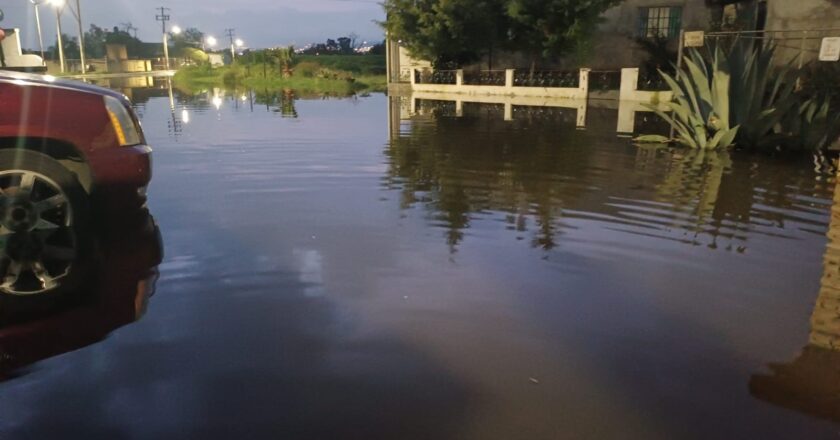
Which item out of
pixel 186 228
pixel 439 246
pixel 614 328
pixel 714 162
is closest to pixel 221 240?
pixel 186 228

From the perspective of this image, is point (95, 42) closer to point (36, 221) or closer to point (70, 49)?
point (70, 49)

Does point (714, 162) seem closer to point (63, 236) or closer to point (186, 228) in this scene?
point (186, 228)

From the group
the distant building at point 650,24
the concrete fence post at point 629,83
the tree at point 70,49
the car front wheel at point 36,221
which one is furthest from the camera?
the tree at point 70,49

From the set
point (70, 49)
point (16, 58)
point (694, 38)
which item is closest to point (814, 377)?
point (16, 58)

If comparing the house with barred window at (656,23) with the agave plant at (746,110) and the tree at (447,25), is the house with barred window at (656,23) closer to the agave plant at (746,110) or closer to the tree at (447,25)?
the tree at (447,25)

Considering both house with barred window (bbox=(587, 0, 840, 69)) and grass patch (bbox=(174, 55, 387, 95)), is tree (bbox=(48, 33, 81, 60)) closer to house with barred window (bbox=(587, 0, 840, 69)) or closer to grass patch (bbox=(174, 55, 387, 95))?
grass patch (bbox=(174, 55, 387, 95))

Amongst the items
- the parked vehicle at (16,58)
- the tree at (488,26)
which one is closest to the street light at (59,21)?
the tree at (488,26)

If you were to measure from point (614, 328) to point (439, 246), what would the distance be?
6.32 feet

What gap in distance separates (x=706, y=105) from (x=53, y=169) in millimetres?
10300

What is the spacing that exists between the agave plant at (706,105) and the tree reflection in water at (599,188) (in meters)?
0.45

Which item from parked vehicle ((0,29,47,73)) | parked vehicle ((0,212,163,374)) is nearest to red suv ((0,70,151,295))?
parked vehicle ((0,212,163,374))

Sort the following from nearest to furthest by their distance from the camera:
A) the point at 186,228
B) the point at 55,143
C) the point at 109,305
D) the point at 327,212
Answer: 1. the point at 109,305
2. the point at 55,143
3. the point at 186,228
4. the point at 327,212

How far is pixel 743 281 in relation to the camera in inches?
175

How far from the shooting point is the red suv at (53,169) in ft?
14.5
